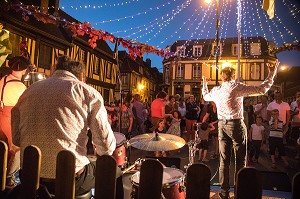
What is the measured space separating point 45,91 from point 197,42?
41023mm

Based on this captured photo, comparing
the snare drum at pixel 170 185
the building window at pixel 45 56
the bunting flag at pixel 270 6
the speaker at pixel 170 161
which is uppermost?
the building window at pixel 45 56

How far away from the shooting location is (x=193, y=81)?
130ft

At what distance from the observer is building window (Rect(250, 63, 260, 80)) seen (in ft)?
121

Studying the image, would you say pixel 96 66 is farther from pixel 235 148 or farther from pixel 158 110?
pixel 235 148

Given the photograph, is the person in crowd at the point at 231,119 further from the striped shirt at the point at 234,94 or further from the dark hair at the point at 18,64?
the dark hair at the point at 18,64

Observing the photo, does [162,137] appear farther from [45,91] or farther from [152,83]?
[152,83]

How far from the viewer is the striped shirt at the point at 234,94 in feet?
14.5

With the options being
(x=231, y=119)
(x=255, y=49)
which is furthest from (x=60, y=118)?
(x=255, y=49)

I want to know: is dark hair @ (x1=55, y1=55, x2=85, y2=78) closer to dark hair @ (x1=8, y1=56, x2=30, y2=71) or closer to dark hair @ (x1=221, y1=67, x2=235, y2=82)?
dark hair @ (x1=8, y1=56, x2=30, y2=71)

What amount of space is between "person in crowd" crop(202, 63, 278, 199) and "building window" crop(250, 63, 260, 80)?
35237 millimetres

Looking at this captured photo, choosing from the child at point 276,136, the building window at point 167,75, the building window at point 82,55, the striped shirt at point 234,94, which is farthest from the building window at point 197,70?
the striped shirt at point 234,94

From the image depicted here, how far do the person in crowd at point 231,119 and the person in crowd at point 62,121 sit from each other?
116 inches

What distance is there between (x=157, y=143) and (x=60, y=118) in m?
2.05

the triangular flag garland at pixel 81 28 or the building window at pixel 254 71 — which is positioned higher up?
the building window at pixel 254 71
